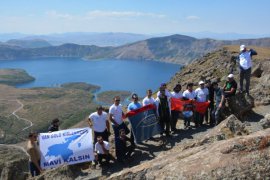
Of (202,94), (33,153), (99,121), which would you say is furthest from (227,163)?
(202,94)

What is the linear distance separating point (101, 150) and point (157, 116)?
3789 mm

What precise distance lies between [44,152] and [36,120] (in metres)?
184

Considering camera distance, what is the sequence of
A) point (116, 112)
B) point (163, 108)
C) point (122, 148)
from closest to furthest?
point (122, 148) → point (116, 112) → point (163, 108)

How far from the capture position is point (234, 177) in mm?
7773

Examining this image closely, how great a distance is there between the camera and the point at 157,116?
18422mm

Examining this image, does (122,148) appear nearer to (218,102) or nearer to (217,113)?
(217,113)

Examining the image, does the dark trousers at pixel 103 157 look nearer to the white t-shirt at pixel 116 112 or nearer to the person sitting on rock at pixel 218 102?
the white t-shirt at pixel 116 112

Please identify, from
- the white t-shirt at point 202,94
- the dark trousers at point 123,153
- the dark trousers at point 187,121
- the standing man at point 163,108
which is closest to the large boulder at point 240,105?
the white t-shirt at point 202,94

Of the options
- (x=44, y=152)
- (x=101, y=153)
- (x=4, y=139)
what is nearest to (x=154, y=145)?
(x=101, y=153)

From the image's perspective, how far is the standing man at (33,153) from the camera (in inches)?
587

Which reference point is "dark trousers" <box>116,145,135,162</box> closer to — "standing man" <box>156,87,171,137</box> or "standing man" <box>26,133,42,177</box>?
"standing man" <box>156,87,171,137</box>

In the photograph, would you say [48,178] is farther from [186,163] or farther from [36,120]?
[36,120]

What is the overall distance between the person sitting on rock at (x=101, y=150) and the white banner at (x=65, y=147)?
1.12 feet

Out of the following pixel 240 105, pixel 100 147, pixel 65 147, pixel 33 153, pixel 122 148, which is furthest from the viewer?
A: pixel 240 105
